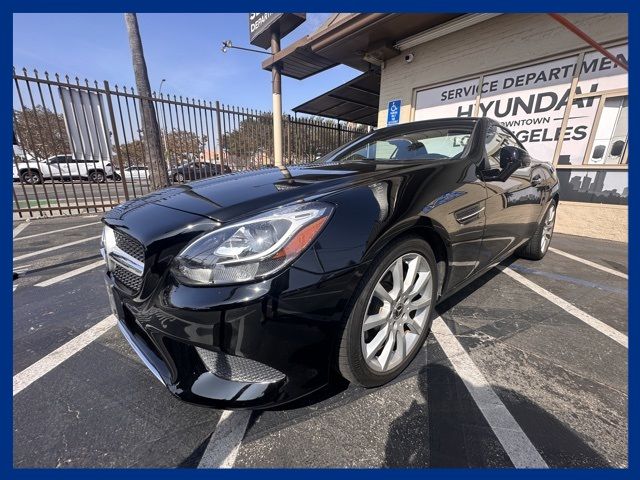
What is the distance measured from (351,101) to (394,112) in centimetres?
329

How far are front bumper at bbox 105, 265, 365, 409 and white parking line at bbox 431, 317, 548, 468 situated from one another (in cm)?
86

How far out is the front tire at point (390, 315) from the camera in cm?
135

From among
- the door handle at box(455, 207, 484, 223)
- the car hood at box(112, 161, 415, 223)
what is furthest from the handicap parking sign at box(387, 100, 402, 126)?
the car hood at box(112, 161, 415, 223)

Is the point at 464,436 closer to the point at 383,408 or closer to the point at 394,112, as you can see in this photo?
the point at 383,408

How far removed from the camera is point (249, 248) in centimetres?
119

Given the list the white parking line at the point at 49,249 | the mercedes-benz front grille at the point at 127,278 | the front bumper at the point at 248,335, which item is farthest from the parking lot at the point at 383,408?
the white parking line at the point at 49,249

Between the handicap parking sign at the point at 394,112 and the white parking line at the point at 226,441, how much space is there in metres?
7.68

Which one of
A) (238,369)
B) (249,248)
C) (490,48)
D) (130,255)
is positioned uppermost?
(490,48)

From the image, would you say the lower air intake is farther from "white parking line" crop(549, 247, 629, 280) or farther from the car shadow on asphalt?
"white parking line" crop(549, 247, 629, 280)

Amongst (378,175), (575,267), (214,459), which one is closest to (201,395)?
(214,459)

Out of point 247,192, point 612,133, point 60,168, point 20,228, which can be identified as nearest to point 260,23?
point 60,168

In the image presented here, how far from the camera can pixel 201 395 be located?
120 centimetres

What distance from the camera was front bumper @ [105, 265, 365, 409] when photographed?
113 cm

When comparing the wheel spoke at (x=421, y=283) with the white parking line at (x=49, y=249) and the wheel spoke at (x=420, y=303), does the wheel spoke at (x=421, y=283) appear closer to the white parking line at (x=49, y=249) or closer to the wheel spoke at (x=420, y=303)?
the wheel spoke at (x=420, y=303)
